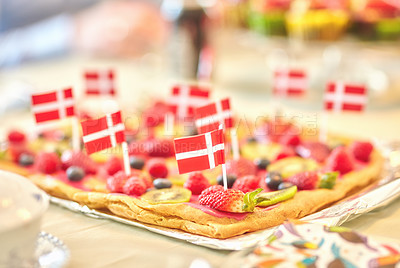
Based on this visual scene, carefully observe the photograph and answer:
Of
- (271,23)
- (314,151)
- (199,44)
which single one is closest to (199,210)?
(314,151)

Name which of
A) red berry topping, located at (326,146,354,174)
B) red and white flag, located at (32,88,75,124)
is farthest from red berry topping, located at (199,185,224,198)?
red and white flag, located at (32,88,75,124)

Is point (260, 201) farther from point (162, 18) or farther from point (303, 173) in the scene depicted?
point (162, 18)

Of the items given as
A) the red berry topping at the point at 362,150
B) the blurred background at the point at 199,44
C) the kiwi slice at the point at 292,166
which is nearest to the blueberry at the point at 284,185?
the kiwi slice at the point at 292,166

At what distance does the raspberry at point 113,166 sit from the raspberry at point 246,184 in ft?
1.66

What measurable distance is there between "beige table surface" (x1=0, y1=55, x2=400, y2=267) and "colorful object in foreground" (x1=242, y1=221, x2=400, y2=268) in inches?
6.3

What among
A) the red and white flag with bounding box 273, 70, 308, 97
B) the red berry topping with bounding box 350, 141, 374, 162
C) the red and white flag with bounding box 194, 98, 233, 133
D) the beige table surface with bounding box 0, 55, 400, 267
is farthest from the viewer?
the red and white flag with bounding box 273, 70, 308, 97

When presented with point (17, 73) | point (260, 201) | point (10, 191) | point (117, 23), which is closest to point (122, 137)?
point (260, 201)

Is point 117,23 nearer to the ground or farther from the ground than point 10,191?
farther from the ground

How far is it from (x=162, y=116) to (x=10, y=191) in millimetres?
1623

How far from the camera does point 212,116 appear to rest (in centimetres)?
219

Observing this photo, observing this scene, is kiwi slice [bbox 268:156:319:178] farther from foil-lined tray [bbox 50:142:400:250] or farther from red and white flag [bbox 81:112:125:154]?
red and white flag [bbox 81:112:125:154]

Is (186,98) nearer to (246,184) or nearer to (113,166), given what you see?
(113,166)

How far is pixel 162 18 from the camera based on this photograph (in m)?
5.46

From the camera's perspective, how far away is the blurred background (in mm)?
3570
